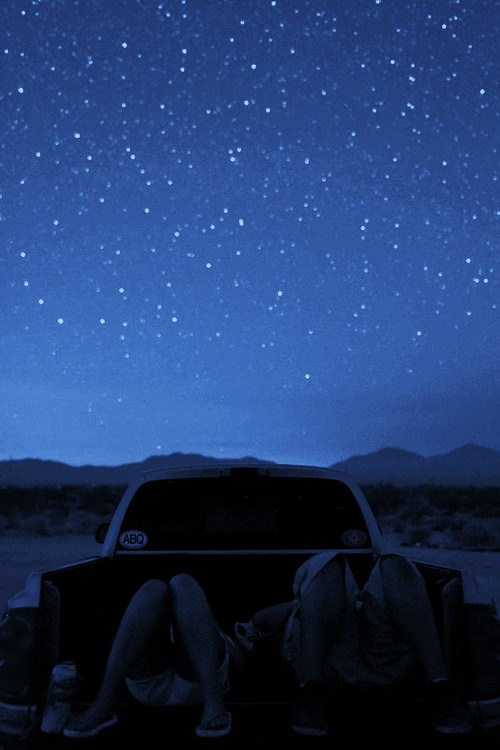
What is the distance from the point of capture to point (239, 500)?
196 inches

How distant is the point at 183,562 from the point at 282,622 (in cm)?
75

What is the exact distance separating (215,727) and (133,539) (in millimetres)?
1691

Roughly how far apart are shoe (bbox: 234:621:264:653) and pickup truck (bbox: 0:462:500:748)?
0.13 metres

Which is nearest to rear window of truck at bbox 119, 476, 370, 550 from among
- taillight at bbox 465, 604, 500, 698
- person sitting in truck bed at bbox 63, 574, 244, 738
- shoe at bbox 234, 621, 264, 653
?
shoe at bbox 234, 621, 264, 653

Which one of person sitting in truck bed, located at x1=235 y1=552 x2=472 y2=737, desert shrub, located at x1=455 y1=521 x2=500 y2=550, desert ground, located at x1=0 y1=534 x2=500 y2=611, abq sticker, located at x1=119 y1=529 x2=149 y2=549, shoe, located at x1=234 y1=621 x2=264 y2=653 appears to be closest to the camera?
person sitting in truck bed, located at x1=235 y1=552 x2=472 y2=737

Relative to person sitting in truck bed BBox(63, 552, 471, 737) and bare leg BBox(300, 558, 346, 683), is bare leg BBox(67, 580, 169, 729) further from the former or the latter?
bare leg BBox(300, 558, 346, 683)

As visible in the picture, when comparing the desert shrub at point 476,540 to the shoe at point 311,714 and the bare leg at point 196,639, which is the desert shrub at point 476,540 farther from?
the shoe at point 311,714

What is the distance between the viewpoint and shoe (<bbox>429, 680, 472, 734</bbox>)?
123 inches

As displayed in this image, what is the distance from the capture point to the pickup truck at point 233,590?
3211 mm

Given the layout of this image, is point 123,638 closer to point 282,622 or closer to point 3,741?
point 3,741

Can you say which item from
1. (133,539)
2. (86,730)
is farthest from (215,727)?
(133,539)

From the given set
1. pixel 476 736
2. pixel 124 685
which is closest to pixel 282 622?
pixel 124 685

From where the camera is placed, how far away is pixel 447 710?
3158 millimetres

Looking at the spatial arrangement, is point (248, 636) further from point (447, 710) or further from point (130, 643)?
point (447, 710)
